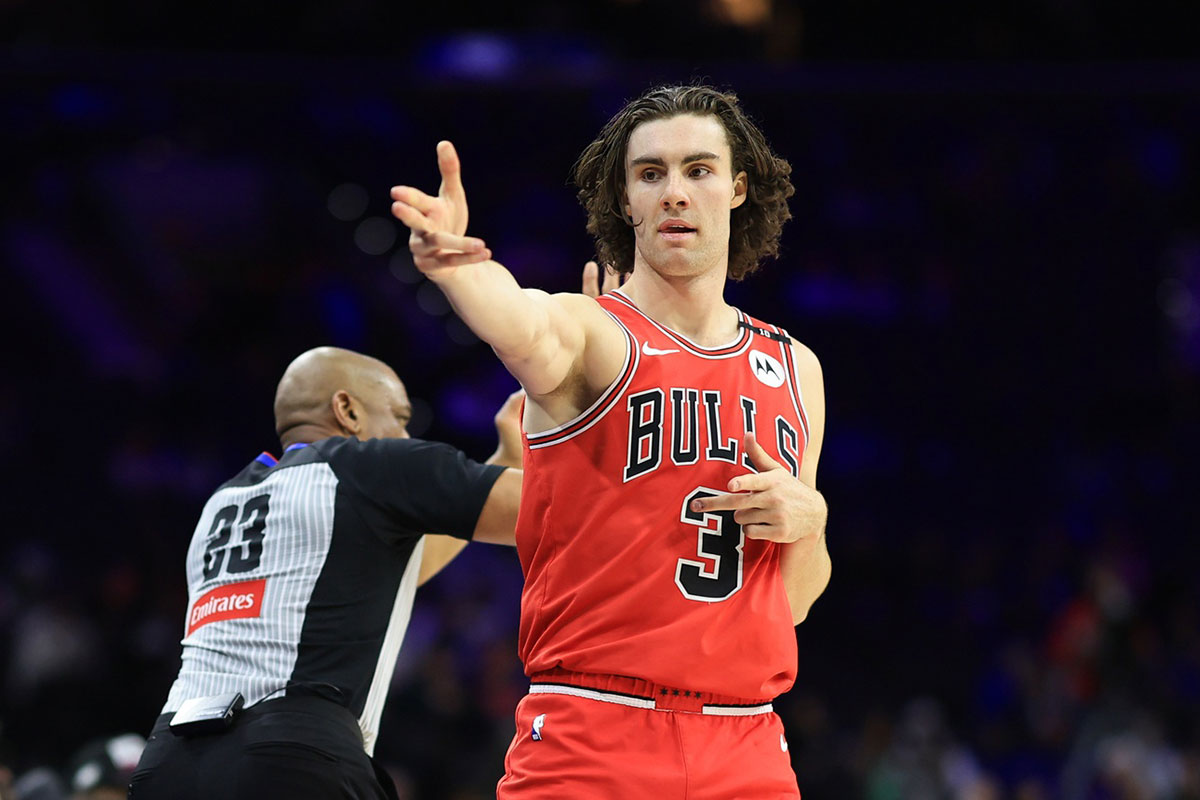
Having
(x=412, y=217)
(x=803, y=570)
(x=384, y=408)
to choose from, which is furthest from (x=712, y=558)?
(x=384, y=408)

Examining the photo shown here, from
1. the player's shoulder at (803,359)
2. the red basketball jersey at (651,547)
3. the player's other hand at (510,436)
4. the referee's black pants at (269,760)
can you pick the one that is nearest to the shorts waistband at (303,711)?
the referee's black pants at (269,760)

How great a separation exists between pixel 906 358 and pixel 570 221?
4.35 m

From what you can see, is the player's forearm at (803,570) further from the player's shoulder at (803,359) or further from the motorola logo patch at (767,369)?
the player's shoulder at (803,359)

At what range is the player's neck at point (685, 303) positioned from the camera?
12.6ft

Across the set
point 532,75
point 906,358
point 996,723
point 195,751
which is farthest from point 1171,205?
point 195,751

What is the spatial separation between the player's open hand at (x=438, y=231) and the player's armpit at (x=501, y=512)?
1.54 metres

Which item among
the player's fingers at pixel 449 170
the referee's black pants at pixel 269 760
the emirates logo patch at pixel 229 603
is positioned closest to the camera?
the player's fingers at pixel 449 170

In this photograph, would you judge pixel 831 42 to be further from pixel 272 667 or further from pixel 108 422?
pixel 272 667

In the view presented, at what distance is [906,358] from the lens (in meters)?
15.4

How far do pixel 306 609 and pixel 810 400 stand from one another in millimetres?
1779

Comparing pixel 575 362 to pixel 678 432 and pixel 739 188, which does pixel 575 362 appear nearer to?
pixel 678 432

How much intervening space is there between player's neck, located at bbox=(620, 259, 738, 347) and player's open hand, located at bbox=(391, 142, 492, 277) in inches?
37.6

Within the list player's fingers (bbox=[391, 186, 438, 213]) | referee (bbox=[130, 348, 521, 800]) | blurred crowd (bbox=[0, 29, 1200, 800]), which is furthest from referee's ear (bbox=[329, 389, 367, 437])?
blurred crowd (bbox=[0, 29, 1200, 800])

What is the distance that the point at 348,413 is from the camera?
4.93m
